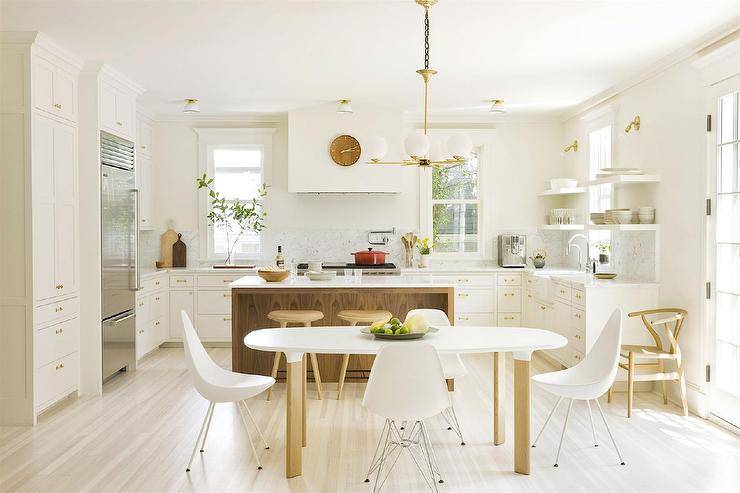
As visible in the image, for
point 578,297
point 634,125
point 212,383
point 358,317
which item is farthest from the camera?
point 634,125

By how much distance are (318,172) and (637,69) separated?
3.48 m

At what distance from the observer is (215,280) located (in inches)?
281

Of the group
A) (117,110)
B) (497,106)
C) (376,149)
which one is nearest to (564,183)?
(497,106)

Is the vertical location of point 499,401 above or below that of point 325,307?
below

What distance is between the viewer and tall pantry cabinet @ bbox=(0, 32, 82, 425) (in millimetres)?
4328

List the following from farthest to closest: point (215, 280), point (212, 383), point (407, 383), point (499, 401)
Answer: point (215, 280)
point (499, 401)
point (212, 383)
point (407, 383)

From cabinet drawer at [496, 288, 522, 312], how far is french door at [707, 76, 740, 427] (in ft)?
9.45

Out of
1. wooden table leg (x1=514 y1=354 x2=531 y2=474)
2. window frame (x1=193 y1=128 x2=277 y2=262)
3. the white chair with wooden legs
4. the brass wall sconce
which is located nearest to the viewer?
wooden table leg (x1=514 y1=354 x2=531 y2=474)

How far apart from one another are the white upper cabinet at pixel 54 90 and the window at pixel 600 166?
490cm

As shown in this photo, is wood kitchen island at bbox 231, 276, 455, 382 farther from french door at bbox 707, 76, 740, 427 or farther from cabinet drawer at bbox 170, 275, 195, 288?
french door at bbox 707, 76, 740, 427

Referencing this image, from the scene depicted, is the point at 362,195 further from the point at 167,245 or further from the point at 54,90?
the point at 54,90

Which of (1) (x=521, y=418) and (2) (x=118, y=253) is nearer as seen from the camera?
(1) (x=521, y=418)

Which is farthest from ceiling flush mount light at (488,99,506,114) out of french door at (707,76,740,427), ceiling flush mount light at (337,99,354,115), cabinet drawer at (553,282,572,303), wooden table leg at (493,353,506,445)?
wooden table leg at (493,353,506,445)

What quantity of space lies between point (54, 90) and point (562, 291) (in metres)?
4.65
